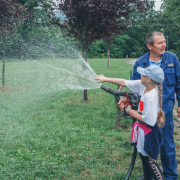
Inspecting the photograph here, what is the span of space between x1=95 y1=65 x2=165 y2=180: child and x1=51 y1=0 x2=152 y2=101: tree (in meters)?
5.03

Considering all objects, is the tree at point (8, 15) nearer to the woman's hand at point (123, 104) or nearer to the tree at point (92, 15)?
the tree at point (92, 15)

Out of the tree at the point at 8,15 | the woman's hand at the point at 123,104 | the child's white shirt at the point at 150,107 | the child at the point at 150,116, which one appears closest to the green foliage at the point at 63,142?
the child at the point at 150,116

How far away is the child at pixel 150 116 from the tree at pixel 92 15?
503 cm

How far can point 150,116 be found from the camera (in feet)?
8.06

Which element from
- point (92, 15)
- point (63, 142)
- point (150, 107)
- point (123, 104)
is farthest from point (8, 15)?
point (150, 107)

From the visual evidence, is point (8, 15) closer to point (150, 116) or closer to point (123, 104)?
point (123, 104)

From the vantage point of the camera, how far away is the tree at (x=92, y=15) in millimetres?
7219

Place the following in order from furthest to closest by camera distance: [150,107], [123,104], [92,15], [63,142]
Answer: [92,15] → [63,142] → [123,104] → [150,107]

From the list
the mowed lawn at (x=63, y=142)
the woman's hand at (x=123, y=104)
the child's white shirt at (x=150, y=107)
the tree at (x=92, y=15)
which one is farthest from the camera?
the tree at (x=92, y=15)

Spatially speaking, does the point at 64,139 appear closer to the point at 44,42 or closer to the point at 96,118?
the point at 96,118

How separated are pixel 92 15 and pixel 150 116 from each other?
5623mm

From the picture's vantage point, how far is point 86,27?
7.42m

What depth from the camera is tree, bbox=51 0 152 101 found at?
7.22 m

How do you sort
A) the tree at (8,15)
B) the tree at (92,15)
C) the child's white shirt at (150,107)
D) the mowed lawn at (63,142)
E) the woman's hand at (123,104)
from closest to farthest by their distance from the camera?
1. the child's white shirt at (150,107)
2. the woman's hand at (123,104)
3. the mowed lawn at (63,142)
4. the tree at (92,15)
5. the tree at (8,15)
